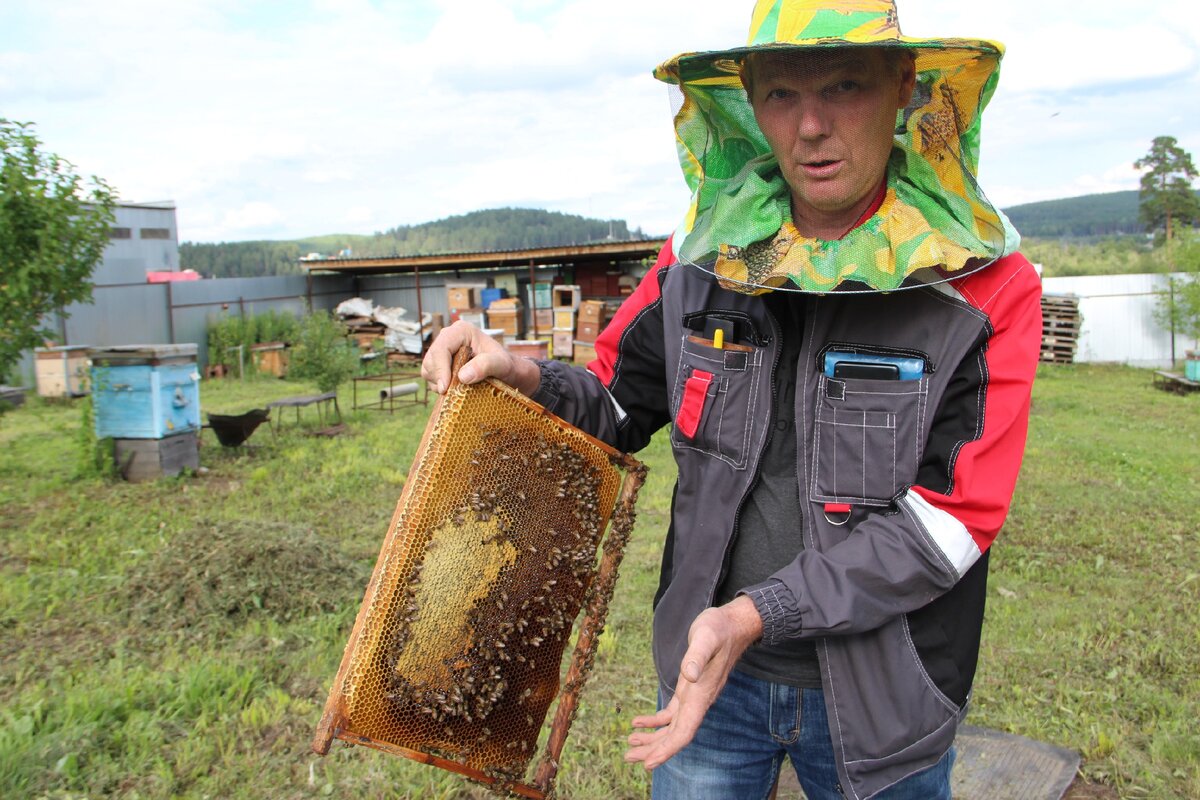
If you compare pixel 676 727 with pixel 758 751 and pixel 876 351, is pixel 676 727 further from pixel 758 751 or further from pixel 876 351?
pixel 876 351

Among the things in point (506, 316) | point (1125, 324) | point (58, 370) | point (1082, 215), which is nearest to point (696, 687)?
point (58, 370)

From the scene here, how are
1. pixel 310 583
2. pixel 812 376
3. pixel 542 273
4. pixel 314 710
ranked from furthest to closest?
pixel 542 273 < pixel 310 583 < pixel 314 710 < pixel 812 376

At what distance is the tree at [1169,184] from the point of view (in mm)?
37344

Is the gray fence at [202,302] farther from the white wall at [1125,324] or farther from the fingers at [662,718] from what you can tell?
the fingers at [662,718]

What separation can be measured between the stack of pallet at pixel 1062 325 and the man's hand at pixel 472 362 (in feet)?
68.7

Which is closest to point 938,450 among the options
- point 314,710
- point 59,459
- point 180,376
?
point 314,710

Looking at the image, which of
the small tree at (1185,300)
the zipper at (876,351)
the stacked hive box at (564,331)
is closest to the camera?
the zipper at (876,351)

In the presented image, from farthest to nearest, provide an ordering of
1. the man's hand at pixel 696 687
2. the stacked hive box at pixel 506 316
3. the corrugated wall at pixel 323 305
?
the stacked hive box at pixel 506 316 < the corrugated wall at pixel 323 305 < the man's hand at pixel 696 687

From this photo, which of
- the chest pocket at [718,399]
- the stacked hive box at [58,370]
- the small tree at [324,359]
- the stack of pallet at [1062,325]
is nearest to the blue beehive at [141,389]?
the small tree at [324,359]

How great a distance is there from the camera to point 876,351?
1604 mm

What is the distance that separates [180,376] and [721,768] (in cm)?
843

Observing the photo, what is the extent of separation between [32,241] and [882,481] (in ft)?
28.9

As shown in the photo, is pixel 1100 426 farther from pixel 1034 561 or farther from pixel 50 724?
pixel 50 724

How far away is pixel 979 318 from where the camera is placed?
5.05 ft
